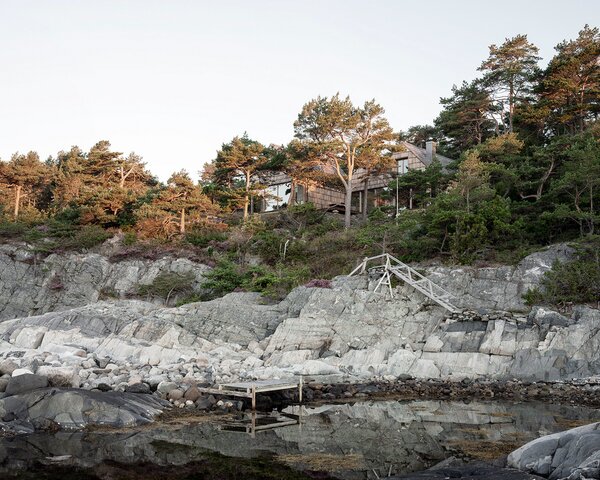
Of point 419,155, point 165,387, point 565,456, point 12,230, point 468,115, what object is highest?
point 468,115

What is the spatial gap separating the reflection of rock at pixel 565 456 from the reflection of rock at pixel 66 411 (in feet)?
28.3

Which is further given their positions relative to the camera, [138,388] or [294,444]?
[138,388]

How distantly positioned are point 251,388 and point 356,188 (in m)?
25.9

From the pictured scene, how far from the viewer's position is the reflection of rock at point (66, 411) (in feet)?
40.7

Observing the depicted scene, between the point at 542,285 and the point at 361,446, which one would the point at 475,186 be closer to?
the point at 542,285

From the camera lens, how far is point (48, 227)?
122ft

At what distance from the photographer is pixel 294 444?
37.7 feet

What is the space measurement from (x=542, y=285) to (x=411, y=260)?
6435 millimetres

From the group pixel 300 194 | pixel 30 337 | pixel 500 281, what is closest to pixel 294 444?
pixel 500 281

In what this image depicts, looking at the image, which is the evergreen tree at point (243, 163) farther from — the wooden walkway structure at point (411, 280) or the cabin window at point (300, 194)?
the wooden walkway structure at point (411, 280)

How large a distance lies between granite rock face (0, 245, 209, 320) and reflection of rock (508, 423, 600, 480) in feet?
78.7

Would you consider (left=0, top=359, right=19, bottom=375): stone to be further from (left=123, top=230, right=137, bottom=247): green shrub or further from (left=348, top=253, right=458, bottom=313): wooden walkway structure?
(left=123, top=230, right=137, bottom=247): green shrub

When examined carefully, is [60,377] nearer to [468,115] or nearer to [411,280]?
[411,280]

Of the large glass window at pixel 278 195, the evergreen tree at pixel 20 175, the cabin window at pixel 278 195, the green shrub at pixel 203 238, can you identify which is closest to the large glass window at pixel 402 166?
the cabin window at pixel 278 195
